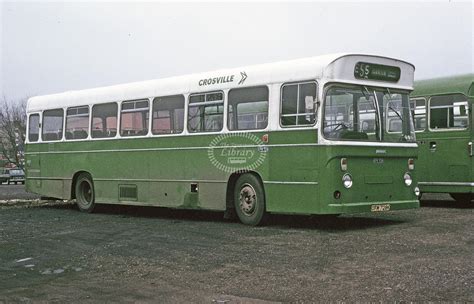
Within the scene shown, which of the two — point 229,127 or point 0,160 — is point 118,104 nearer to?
point 229,127

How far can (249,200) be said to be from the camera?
1284 centimetres

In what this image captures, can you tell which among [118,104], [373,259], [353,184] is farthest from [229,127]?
[373,259]

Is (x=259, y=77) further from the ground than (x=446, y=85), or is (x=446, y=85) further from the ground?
(x=446, y=85)

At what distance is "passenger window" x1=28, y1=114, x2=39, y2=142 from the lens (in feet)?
62.6

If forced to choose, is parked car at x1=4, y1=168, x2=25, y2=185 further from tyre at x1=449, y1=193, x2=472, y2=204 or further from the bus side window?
tyre at x1=449, y1=193, x2=472, y2=204

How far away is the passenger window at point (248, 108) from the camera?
41.3 ft

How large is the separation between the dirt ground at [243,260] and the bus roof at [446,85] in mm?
3058

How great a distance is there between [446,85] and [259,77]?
5.67m

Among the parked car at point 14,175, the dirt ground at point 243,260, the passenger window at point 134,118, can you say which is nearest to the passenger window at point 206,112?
the passenger window at point 134,118

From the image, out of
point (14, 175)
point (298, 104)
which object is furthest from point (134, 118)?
point (14, 175)

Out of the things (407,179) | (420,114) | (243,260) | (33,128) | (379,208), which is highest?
(420,114)

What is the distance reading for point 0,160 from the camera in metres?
58.2

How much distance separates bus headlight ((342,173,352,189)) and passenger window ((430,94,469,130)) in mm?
5313

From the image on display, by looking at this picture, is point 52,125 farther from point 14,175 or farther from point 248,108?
point 14,175
